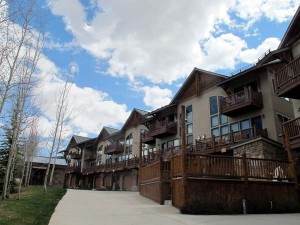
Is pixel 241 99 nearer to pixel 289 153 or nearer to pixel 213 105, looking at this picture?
pixel 213 105

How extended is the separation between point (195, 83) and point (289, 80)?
50.5 ft

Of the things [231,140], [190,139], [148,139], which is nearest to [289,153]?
[231,140]

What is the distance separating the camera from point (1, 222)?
27.3 ft

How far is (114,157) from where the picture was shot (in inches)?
1786

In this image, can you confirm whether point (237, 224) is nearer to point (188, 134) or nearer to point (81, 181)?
point (188, 134)

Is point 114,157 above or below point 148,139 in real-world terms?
below

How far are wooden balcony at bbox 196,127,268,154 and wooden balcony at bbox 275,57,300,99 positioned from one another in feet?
19.1

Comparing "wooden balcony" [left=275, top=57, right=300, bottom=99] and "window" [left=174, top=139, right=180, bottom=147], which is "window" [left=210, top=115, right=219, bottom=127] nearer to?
"window" [left=174, top=139, right=180, bottom=147]

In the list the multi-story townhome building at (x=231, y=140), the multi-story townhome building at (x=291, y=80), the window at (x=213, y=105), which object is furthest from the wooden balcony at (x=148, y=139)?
the multi-story townhome building at (x=291, y=80)

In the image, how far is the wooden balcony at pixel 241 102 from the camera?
22203 mm

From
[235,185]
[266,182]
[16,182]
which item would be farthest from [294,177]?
[16,182]

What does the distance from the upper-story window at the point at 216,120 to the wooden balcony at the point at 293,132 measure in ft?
32.2

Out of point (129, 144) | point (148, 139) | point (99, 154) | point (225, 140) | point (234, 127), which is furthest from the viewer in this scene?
point (99, 154)

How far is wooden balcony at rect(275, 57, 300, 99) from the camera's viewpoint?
14633 mm
